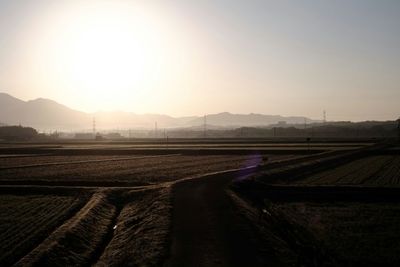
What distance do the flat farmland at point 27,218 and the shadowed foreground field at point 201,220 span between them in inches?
1.3

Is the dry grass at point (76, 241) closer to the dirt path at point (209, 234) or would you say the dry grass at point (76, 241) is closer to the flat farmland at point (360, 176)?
the dirt path at point (209, 234)

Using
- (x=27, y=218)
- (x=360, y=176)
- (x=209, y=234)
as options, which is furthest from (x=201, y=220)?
(x=360, y=176)

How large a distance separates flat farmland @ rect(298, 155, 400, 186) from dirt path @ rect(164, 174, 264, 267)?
9.05 m

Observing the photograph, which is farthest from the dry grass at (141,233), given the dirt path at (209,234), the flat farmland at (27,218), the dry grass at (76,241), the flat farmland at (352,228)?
the flat farmland at (352,228)

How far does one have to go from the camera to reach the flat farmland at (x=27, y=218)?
1392 centimetres

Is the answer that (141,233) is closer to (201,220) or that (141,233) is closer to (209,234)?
(201,220)

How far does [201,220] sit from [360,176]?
675 inches

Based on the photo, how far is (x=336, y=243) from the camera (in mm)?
14727

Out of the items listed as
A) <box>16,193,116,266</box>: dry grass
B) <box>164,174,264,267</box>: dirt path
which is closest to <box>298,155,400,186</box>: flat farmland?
<box>164,174,264,267</box>: dirt path

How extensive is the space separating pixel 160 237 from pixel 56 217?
5505 millimetres

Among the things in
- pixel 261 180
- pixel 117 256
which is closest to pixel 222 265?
pixel 117 256

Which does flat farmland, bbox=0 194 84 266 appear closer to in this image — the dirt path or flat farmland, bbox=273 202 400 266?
the dirt path

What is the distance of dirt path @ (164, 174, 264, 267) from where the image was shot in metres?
12.3

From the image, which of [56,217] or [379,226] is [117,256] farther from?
[379,226]
